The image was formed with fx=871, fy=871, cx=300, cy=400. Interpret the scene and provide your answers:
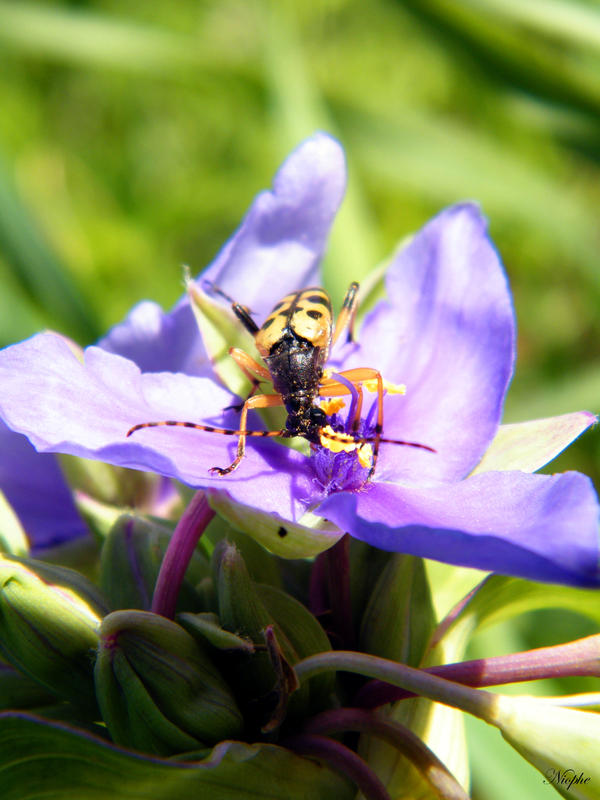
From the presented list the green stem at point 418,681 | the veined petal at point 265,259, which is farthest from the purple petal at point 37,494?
the green stem at point 418,681

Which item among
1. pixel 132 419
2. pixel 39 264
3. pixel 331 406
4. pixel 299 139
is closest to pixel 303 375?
pixel 331 406

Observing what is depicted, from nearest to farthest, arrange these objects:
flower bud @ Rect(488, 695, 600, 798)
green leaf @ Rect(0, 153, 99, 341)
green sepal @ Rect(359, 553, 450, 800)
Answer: flower bud @ Rect(488, 695, 600, 798) → green sepal @ Rect(359, 553, 450, 800) → green leaf @ Rect(0, 153, 99, 341)

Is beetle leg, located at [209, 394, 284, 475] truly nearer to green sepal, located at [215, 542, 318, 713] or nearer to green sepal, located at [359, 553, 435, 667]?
green sepal, located at [215, 542, 318, 713]

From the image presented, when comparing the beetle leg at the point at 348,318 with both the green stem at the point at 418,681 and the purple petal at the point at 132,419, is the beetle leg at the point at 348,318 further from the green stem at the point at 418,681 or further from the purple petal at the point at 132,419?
the green stem at the point at 418,681

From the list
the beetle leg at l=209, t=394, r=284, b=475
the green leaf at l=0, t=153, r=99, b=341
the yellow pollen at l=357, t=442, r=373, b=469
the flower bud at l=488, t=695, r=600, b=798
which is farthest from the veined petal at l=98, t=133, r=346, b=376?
the green leaf at l=0, t=153, r=99, b=341

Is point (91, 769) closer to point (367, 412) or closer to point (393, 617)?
point (393, 617)

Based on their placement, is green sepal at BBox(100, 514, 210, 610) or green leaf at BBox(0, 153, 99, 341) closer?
green sepal at BBox(100, 514, 210, 610)
